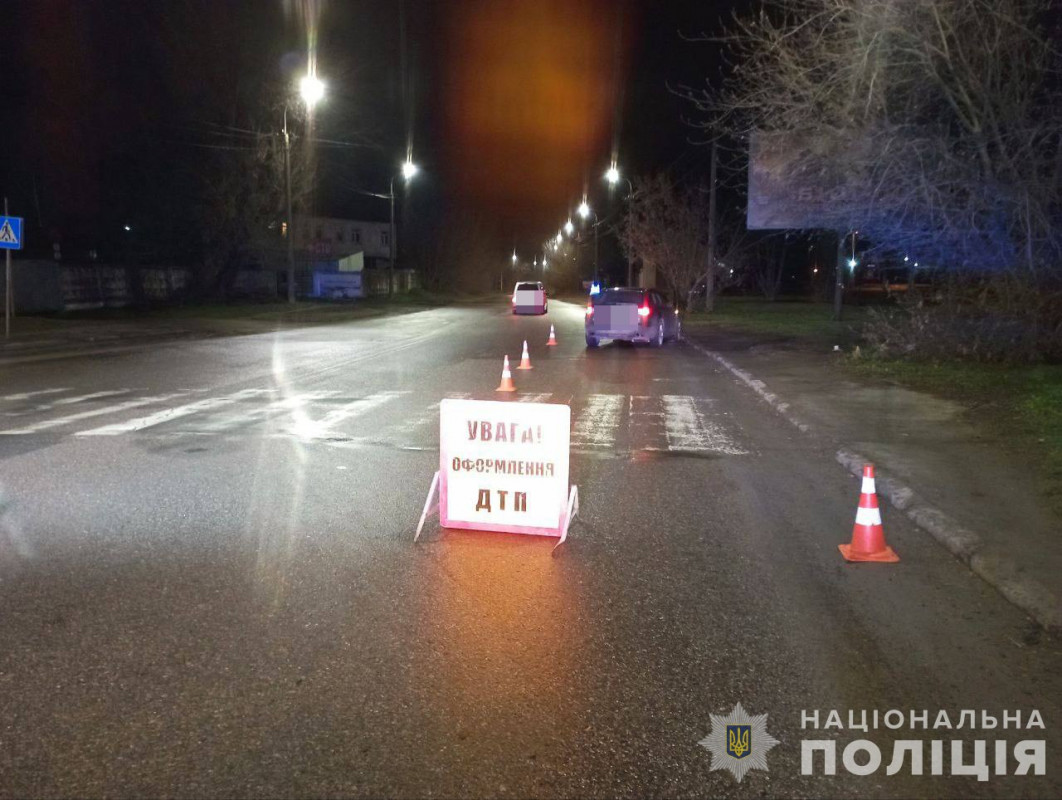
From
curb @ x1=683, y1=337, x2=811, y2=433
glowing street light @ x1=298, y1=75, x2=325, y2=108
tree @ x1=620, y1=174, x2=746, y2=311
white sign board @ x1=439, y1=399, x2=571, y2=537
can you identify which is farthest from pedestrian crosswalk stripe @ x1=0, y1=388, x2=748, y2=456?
tree @ x1=620, y1=174, x2=746, y2=311

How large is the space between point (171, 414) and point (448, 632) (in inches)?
346

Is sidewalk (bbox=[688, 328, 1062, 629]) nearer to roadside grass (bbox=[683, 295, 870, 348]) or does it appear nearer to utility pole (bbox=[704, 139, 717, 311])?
roadside grass (bbox=[683, 295, 870, 348])

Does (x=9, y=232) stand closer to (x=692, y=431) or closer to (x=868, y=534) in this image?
(x=692, y=431)

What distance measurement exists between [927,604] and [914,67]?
35.9 ft

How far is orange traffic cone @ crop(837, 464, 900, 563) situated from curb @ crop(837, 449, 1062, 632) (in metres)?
0.53

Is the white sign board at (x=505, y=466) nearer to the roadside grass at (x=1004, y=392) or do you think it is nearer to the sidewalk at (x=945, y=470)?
→ the sidewalk at (x=945, y=470)

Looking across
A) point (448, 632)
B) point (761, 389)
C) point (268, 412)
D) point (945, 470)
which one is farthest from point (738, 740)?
point (761, 389)

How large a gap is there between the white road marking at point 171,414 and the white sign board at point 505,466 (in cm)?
584

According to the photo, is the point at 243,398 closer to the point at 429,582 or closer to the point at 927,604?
the point at 429,582

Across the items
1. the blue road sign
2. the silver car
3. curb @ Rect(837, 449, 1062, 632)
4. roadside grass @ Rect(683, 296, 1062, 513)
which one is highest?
the blue road sign

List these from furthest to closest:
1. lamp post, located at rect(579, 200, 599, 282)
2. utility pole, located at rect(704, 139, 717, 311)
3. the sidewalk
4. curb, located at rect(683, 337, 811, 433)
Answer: lamp post, located at rect(579, 200, 599, 282) → utility pole, located at rect(704, 139, 717, 311) → curb, located at rect(683, 337, 811, 433) → the sidewalk

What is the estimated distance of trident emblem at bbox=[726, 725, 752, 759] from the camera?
3830 mm

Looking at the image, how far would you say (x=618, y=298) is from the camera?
78.9 feet

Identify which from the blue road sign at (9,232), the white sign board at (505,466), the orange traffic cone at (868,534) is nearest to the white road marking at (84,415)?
the white sign board at (505,466)
